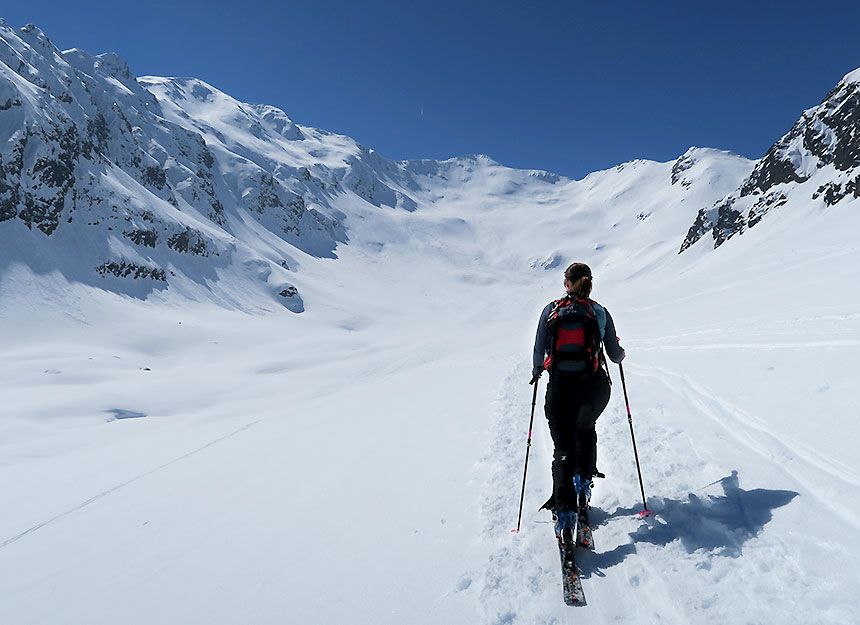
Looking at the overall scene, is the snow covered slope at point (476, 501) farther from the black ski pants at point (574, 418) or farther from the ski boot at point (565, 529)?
the black ski pants at point (574, 418)

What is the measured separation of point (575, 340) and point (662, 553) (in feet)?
6.56

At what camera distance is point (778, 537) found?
391cm

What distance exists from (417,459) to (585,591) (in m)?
4.10

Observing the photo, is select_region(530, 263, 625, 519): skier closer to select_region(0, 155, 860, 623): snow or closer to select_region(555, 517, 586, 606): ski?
select_region(555, 517, 586, 606): ski

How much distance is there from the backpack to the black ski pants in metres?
0.11

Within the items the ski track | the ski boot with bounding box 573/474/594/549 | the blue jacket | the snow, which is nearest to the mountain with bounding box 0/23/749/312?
the snow

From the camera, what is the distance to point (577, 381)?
4512mm

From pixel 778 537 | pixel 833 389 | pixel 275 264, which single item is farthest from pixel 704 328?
pixel 275 264

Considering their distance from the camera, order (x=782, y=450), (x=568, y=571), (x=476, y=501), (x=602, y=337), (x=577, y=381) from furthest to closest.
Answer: (x=476, y=501) → (x=782, y=450) → (x=602, y=337) → (x=577, y=381) → (x=568, y=571)

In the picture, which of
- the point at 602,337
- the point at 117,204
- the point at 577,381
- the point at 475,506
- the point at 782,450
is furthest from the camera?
the point at 117,204

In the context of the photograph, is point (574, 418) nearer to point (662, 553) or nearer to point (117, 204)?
point (662, 553)

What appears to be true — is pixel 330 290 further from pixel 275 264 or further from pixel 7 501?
pixel 7 501

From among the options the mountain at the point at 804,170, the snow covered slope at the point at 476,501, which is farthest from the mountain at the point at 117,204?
the snow covered slope at the point at 476,501

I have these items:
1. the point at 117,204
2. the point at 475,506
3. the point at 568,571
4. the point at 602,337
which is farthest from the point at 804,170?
the point at 117,204
